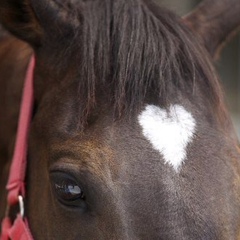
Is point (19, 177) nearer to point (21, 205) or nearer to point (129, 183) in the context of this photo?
point (21, 205)

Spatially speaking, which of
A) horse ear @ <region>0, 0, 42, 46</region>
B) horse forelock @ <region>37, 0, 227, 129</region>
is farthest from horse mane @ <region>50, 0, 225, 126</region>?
horse ear @ <region>0, 0, 42, 46</region>

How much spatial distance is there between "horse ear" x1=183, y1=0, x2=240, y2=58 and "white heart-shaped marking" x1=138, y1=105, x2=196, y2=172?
0.47 m

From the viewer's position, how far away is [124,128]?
179cm

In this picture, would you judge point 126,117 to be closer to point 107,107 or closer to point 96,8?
point 107,107

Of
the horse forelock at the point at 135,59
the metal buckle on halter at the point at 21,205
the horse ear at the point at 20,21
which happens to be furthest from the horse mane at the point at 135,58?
the metal buckle on halter at the point at 21,205

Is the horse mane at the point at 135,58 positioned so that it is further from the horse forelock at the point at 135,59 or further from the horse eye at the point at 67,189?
the horse eye at the point at 67,189

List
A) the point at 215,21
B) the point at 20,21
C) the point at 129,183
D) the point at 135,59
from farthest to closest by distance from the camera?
the point at 215,21 < the point at 20,21 < the point at 135,59 < the point at 129,183

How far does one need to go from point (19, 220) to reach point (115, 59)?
57 cm

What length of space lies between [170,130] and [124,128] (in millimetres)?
125

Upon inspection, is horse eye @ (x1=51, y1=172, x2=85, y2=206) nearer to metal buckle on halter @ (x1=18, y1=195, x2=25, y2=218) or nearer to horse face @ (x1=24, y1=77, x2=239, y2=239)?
horse face @ (x1=24, y1=77, x2=239, y2=239)

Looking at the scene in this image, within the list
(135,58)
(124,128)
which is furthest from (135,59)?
(124,128)

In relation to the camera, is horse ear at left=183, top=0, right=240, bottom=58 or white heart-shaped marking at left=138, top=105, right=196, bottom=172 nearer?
white heart-shaped marking at left=138, top=105, right=196, bottom=172

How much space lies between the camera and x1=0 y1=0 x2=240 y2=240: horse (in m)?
1.67

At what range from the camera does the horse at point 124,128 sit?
1672 millimetres
